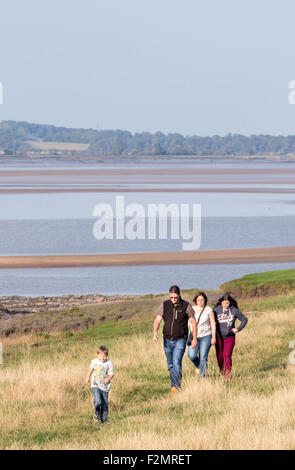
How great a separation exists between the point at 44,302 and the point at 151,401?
21863 millimetres

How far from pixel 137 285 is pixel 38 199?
53363 millimetres

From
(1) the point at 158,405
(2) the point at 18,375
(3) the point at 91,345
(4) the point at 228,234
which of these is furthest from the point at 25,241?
(1) the point at 158,405

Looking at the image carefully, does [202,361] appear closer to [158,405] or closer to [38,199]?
[158,405]

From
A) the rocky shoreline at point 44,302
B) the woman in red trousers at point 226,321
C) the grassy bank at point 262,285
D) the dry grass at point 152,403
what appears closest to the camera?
the dry grass at point 152,403

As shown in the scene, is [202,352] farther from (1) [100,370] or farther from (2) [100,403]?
(1) [100,370]

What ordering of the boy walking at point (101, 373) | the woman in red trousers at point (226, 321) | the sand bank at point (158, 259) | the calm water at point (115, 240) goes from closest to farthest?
1. the boy walking at point (101, 373)
2. the woman in red trousers at point (226, 321)
3. the sand bank at point (158, 259)
4. the calm water at point (115, 240)

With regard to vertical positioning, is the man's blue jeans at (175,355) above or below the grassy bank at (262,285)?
above

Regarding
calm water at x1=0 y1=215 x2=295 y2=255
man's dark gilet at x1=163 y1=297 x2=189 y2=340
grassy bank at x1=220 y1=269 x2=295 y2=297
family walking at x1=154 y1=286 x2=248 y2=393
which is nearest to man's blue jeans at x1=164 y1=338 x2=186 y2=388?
family walking at x1=154 y1=286 x2=248 y2=393

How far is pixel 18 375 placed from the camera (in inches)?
721

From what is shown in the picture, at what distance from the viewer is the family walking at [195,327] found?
14633mm

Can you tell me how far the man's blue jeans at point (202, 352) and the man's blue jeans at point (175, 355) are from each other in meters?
0.57

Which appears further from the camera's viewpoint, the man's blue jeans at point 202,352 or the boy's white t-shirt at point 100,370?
the man's blue jeans at point 202,352

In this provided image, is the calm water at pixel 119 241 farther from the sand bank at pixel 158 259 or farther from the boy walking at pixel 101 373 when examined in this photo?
the boy walking at pixel 101 373

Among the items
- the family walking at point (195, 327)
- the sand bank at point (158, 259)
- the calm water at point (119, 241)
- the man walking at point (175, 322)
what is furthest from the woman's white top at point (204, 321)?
the sand bank at point (158, 259)
